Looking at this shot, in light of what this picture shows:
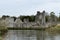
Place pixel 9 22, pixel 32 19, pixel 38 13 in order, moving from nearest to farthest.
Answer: pixel 9 22, pixel 38 13, pixel 32 19

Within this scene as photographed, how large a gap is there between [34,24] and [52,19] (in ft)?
13.6

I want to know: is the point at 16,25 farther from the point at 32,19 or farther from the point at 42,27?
the point at 32,19

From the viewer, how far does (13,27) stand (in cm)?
5150

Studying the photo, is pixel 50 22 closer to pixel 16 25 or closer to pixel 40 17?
pixel 40 17

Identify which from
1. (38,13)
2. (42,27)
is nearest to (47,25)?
(42,27)

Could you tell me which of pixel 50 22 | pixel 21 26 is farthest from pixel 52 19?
pixel 21 26

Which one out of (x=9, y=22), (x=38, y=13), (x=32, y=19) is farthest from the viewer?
(x=32, y=19)

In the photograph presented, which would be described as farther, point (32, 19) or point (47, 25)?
point (32, 19)

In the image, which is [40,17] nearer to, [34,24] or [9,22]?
[34,24]

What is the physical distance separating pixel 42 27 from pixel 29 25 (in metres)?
2.74

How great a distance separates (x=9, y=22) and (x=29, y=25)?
4204 mm

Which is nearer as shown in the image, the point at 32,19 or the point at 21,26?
the point at 21,26

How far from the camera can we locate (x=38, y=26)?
2037 inches

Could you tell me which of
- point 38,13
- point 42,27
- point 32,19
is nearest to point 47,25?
point 42,27
